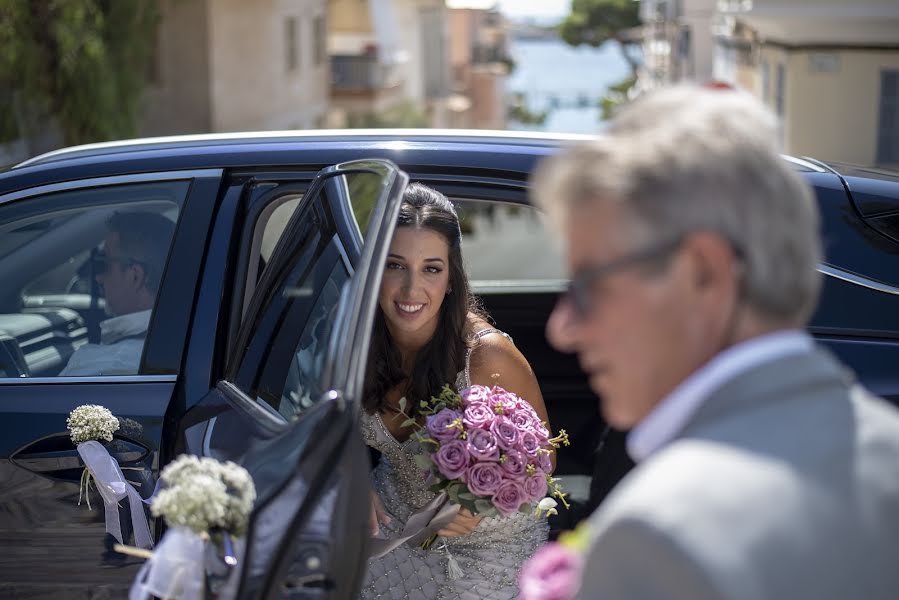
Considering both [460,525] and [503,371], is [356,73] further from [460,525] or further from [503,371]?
[460,525]

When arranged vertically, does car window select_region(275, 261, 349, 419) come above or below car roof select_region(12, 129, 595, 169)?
below

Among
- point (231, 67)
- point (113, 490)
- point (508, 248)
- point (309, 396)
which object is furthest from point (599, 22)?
point (309, 396)

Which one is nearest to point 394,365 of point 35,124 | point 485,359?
point 485,359

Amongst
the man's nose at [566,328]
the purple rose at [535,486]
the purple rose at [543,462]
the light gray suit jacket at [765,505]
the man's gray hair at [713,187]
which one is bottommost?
the purple rose at [535,486]

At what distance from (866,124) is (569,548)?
17.4 m

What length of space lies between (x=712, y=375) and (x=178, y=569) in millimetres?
1000

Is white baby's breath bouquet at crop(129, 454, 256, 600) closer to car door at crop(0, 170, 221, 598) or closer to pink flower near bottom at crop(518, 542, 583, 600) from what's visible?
pink flower near bottom at crop(518, 542, 583, 600)

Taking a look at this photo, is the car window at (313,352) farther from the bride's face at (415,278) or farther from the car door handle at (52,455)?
the bride's face at (415,278)

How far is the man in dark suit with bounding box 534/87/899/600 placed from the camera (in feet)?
3.99

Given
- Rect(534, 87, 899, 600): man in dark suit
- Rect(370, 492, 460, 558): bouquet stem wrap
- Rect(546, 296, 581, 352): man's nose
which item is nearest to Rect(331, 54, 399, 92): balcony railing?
Rect(370, 492, 460, 558): bouquet stem wrap

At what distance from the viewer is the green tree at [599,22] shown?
69.0 metres

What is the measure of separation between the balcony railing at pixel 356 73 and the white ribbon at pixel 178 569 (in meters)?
25.8

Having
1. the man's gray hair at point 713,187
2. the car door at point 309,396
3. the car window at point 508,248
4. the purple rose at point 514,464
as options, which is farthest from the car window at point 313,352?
the car window at point 508,248

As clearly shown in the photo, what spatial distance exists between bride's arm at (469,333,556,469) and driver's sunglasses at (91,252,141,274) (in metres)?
0.98
